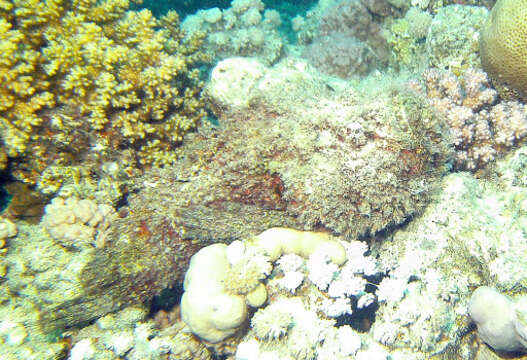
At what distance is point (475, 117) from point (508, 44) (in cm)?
98

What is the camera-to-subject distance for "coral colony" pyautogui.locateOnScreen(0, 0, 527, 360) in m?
2.93

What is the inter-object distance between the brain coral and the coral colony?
0.02 meters

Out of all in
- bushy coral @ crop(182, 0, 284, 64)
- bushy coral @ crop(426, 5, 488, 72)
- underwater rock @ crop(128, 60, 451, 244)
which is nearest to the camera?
A: underwater rock @ crop(128, 60, 451, 244)

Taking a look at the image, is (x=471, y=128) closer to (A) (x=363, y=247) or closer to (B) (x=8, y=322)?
(A) (x=363, y=247)

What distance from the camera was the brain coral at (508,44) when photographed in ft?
12.1

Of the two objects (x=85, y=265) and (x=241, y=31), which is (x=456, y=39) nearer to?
(x=241, y=31)

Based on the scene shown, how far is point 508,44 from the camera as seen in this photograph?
3779 mm

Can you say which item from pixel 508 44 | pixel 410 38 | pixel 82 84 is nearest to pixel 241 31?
pixel 410 38

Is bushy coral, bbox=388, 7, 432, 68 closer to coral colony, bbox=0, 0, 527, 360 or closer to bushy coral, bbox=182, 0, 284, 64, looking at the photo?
coral colony, bbox=0, 0, 527, 360

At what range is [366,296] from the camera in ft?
10.00

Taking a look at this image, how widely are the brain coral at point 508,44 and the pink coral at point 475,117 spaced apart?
0.19 m

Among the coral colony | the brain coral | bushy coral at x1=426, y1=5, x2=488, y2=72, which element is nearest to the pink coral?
the coral colony

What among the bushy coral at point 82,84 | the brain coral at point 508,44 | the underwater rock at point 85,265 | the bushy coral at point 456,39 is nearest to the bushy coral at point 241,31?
the bushy coral at point 82,84

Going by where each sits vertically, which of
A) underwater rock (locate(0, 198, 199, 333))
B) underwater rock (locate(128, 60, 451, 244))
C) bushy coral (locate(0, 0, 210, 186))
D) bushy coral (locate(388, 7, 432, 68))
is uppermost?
bushy coral (locate(388, 7, 432, 68))
